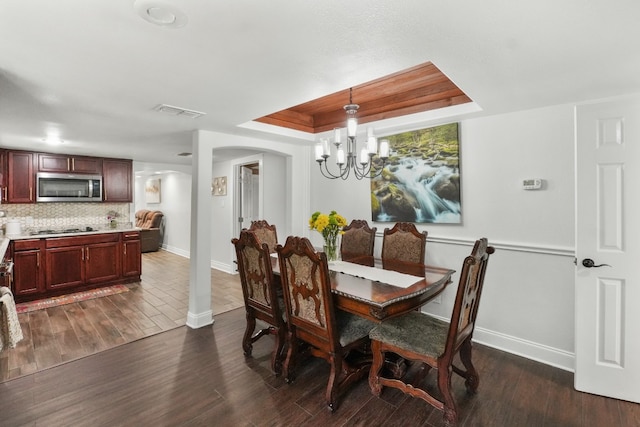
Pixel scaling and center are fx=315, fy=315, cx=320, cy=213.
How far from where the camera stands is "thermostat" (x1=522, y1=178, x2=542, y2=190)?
2.63 m

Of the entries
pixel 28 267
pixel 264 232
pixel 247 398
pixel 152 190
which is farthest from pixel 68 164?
pixel 247 398

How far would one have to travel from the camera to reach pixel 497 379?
239 cm

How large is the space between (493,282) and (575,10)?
2267mm

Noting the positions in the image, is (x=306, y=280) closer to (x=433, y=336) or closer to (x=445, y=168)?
(x=433, y=336)

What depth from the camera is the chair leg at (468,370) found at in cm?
220

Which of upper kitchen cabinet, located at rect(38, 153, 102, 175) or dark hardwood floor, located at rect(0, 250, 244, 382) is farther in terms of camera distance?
upper kitchen cabinet, located at rect(38, 153, 102, 175)

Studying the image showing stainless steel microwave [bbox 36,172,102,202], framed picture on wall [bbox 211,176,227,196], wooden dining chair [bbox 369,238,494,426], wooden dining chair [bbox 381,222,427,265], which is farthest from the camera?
framed picture on wall [bbox 211,176,227,196]

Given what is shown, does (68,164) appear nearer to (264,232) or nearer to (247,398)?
(264,232)

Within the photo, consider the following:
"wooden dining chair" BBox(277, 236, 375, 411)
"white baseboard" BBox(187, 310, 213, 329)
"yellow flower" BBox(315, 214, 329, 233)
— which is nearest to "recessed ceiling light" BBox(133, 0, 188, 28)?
"wooden dining chair" BBox(277, 236, 375, 411)

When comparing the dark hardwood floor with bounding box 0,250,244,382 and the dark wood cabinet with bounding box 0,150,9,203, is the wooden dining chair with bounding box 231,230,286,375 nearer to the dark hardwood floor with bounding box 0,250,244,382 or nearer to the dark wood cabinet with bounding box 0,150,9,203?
the dark hardwood floor with bounding box 0,250,244,382

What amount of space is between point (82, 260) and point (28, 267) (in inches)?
23.1

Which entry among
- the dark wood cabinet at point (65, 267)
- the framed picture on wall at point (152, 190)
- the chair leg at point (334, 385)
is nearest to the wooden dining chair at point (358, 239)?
the chair leg at point (334, 385)

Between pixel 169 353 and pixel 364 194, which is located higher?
pixel 364 194

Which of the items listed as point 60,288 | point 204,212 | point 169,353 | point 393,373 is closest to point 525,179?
point 393,373
